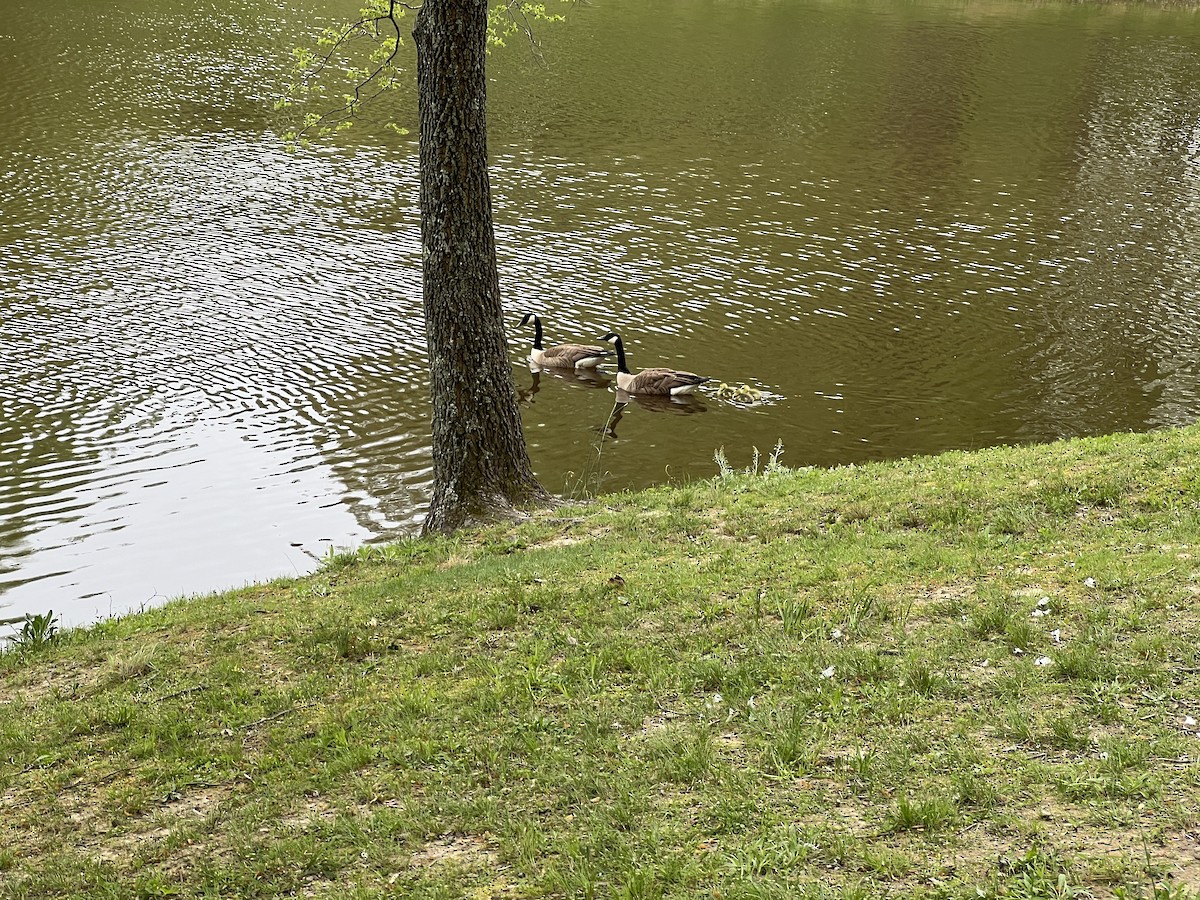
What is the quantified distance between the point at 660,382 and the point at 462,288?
23.5ft

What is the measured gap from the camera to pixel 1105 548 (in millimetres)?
8641

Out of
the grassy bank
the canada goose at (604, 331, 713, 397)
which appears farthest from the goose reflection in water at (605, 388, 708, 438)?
the grassy bank

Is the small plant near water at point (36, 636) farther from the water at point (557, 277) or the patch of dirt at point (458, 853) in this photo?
the patch of dirt at point (458, 853)

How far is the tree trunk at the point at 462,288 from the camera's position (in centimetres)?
1105

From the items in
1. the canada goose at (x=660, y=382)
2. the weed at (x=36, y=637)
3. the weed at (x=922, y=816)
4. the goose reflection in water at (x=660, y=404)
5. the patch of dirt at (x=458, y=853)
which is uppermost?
the weed at (x=922, y=816)

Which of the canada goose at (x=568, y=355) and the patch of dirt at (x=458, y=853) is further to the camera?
the canada goose at (x=568, y=355)

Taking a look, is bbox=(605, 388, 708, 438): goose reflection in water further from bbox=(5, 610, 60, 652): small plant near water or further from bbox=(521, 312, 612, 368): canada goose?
bbox=(5, 610, 60, 652): small plant near water

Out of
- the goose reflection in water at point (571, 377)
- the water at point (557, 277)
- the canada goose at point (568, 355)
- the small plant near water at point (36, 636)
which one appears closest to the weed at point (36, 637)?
the small plant near water at point (36, 636)

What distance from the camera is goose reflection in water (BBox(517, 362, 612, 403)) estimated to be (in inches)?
771

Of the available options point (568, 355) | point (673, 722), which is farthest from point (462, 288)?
point (568, 355)

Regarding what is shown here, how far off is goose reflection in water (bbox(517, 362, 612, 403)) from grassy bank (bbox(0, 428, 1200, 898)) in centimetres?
955

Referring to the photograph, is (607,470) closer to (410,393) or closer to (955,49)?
(410,393)

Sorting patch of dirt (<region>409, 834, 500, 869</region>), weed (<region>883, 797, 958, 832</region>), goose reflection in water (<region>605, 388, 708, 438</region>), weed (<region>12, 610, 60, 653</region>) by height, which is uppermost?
weed (<region>883, 797, 958, 832</region>)

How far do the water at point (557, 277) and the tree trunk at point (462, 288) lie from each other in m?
2.32
